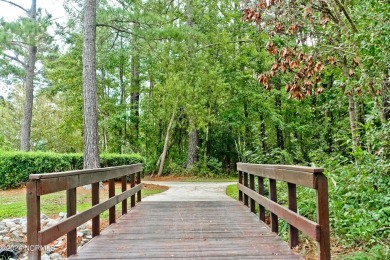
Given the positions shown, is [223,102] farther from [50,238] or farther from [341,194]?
[50,238]

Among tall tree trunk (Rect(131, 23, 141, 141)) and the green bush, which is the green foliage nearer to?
the green bush

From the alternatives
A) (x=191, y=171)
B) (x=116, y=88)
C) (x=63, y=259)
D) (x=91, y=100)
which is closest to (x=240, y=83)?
(x=191, y=171)

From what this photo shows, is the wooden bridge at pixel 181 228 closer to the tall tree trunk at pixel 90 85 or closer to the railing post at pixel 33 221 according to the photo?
the railing post at pixel 33 221

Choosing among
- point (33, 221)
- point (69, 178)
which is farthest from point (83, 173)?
point (33, 221)

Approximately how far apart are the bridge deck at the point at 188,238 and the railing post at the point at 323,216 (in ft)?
1.98

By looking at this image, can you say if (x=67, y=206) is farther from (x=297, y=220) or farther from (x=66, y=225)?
(x=297, y=220)

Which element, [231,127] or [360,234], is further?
[231,127]

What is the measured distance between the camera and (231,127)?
1814 cm

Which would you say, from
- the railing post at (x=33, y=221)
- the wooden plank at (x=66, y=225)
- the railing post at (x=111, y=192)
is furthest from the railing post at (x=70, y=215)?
the railing post at (x=111, y=192)

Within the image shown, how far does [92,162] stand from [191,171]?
7.57 meters

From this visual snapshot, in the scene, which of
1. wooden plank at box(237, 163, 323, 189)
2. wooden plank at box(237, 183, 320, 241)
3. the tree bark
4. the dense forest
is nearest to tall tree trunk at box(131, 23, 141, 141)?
the dense forest

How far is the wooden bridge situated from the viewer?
2.68m

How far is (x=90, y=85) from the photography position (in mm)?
9922

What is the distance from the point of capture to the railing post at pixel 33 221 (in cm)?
255
